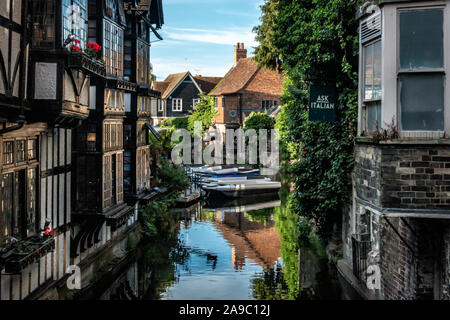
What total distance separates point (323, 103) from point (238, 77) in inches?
1728

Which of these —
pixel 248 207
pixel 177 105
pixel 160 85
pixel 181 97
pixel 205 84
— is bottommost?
pixel 248 207

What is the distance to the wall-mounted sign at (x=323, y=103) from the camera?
1281cm

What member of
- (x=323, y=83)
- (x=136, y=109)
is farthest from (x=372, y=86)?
(x=136, y=109)

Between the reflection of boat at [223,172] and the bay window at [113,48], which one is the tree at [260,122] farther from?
the bay window at [113,48]

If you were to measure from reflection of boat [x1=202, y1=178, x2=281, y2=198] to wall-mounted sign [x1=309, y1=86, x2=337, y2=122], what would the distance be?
20975 millimetres

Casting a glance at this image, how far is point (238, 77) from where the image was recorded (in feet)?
184

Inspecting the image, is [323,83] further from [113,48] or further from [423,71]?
[113,48]

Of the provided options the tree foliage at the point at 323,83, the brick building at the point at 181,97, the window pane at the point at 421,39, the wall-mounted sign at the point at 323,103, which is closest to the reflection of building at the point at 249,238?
the tree foliage at the point at 323,83

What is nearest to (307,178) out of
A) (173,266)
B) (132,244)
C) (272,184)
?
(173,266)

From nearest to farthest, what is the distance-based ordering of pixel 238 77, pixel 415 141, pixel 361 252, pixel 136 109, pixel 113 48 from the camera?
pixel 415 141, pixel 361 252, pixel 113 48, pixel 136 109, pixel 238 77

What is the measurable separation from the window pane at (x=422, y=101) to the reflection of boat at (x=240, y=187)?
85.1ft

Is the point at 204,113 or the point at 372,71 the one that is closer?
the point at 372,71

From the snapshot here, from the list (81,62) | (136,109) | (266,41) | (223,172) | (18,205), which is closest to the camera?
(18,205)

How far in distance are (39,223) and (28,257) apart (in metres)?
1.88
